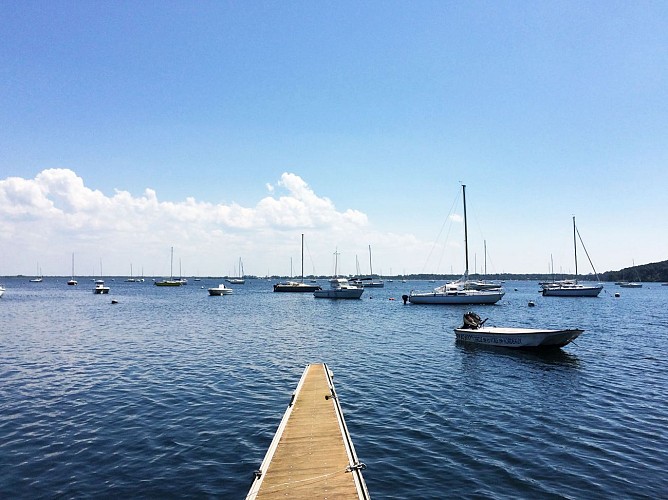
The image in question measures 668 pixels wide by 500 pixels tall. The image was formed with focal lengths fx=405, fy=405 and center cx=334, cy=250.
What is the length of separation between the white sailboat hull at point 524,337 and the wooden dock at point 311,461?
20.0m

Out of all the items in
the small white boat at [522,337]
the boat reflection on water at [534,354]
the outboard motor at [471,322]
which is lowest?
the boat reflection on water at [534,354]

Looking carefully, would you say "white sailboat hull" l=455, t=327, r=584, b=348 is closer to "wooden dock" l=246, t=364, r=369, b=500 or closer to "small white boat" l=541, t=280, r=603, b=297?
"wooden dock" l=246, t=364, r=369, b=500

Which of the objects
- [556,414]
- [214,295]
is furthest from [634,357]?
[214,295]

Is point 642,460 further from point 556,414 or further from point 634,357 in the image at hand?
point 634,357

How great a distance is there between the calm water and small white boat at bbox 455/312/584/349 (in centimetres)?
101

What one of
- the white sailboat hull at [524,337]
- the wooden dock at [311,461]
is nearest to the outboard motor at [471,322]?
the white sailboat hull at [524,337]

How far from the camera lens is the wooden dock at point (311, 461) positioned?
8.47 m

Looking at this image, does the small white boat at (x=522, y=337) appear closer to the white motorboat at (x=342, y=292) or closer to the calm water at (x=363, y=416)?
the calm water at (x=363, y=416)

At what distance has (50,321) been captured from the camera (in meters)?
48.5

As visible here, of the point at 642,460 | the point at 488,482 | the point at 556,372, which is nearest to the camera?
the point at 488,482

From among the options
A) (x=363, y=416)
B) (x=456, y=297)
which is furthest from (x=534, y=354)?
(x=456, y=297)

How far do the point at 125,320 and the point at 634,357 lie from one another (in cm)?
5169

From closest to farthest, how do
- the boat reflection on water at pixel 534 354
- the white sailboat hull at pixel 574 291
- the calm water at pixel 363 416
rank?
the calm water at pixel 363 416 < the boat reflection on water at pixel 534 354 < the white sailboat hull at pixel 574 291

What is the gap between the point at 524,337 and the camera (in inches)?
1148
